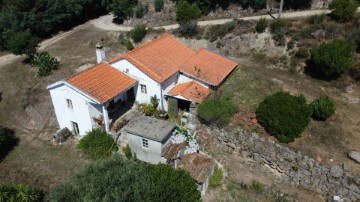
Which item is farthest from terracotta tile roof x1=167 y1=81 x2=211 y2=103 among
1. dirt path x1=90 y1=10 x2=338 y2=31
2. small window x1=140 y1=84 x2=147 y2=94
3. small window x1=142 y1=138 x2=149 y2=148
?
dirt path x1=90 y1=10 x2=338 y2=31

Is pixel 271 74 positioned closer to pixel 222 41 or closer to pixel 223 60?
pixel 223 60

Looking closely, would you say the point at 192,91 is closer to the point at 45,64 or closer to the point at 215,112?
the point at 215,112

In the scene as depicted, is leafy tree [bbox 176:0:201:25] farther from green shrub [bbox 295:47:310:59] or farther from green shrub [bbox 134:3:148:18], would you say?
green shrub [bbox 295:47:310:59]

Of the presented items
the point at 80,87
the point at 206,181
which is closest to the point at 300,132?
the point at 206,181

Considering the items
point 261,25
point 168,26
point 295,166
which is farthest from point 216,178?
point 168,26

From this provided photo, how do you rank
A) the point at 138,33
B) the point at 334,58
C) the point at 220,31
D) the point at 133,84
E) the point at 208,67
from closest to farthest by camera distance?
the point at 133,84 < the point at 334,58 < the point at 208,67 < the point at 220,31 < the point at 138,33

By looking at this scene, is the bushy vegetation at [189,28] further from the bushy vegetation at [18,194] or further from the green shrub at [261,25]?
the bushy vegetation at [18,194]
